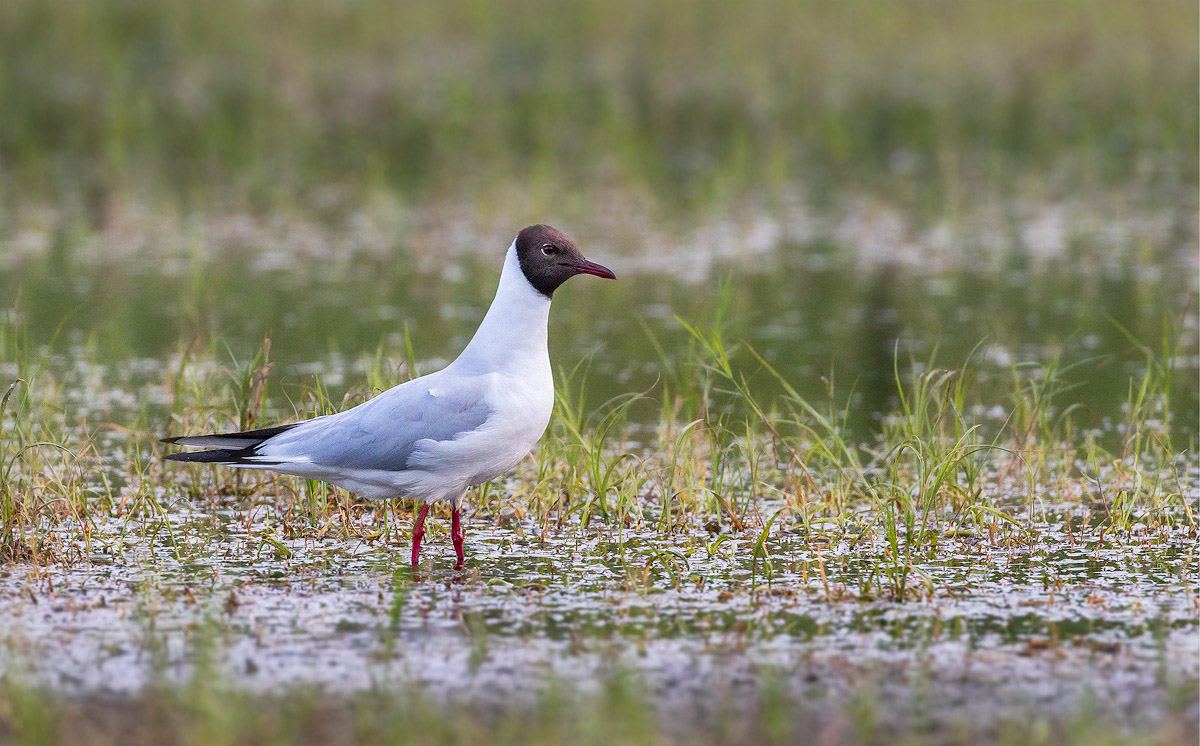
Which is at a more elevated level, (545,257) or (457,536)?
(545,257)

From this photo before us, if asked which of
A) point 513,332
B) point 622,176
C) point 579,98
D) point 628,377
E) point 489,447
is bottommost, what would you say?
point 489,447

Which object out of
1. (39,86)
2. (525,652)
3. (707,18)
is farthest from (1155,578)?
(707,18)

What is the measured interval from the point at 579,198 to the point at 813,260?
124 inches

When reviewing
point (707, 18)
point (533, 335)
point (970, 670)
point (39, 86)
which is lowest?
point (970, 670)

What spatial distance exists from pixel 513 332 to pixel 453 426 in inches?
19.9

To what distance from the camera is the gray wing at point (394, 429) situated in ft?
22.6

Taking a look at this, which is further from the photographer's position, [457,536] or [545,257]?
[545,257]

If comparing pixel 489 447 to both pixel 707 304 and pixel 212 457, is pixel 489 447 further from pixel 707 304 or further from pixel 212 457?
pixel 707 304

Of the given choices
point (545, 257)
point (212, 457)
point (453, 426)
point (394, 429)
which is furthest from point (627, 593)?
point (212, 457)

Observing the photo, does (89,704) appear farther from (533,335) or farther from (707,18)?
(707,18)

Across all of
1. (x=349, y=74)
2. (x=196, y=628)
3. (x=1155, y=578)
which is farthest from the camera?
(x=349, y=74)

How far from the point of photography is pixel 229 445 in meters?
7.13

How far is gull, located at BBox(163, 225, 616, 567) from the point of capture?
6.89 m

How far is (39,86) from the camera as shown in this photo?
74.2ft
